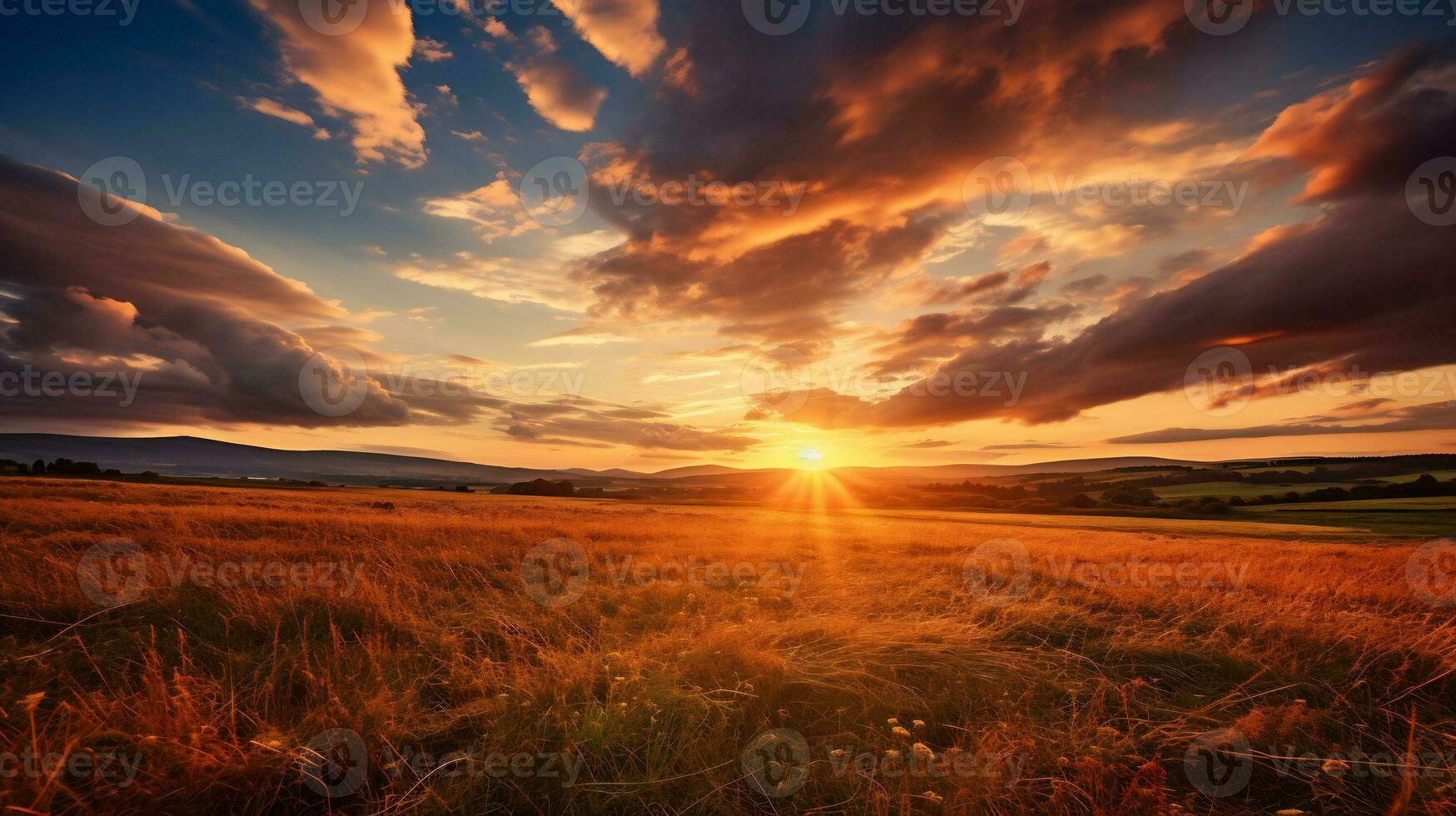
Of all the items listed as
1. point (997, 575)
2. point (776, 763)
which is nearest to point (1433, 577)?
point (997, 575)

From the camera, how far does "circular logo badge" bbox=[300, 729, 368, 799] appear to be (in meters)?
3.57

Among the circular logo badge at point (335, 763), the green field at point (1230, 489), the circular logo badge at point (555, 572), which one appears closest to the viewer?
the circular logo badge at point (335, 763)

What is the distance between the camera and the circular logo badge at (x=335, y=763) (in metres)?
3.57

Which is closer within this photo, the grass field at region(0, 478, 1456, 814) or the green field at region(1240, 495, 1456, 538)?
the grass field at region(0, 478, 1456, 814)

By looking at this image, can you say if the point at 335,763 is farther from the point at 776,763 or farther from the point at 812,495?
the point at 812,495

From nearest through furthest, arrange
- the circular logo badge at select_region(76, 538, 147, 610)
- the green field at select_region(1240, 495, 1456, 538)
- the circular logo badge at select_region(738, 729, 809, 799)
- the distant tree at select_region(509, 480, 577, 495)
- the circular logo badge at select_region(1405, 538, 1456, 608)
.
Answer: the circular logo badge at select_region(738, 729, 809, 799), the circular logo badge at select_region(76, 538, 147, 610), the circular logo badge at select_region(1405, 538, 1456, 608), the green field at select_region(1240, 495, 1456, 538), the distant tree at select_region(509, 480, 577, 495)

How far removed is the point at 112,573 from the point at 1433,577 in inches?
931

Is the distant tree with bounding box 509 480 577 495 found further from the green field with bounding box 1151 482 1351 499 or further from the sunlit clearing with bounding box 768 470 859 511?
the green field with bounding box 1151 482 1351 499

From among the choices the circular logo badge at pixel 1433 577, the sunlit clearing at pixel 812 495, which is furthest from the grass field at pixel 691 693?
the sunlit clearing at pixel 812 495

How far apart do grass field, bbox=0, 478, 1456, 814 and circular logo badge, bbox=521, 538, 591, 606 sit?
0.35 ft

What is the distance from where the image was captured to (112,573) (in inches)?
317

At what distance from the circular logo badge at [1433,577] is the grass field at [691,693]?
15 cm

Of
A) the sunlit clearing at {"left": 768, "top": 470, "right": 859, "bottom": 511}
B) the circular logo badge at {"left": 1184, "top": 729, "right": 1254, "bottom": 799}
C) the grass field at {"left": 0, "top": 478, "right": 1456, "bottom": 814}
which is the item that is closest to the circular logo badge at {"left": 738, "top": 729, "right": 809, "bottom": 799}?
the grass field at {"left": 0, "top": 478, "right": 1456, "bottom": 814}

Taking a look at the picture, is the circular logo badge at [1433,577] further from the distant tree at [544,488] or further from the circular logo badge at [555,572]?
the distant tree at [544,488]
